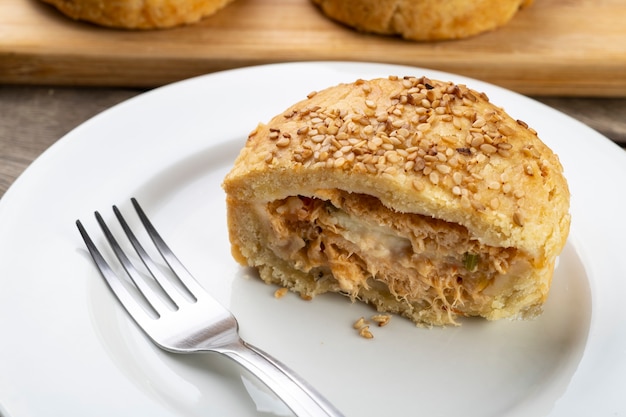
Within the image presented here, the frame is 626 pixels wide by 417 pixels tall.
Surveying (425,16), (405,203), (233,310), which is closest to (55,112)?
(233,310)

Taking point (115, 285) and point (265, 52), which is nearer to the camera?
point (115, 285)

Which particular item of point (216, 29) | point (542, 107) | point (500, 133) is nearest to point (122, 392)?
point (500, 133)

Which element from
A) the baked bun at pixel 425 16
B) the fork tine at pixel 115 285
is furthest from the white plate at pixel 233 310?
the baked bun at pixel 425 16

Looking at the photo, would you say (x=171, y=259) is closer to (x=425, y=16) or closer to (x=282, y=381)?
(x=282, y=381)

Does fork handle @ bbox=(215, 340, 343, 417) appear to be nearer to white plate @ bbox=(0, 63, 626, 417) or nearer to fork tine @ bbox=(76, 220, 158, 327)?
white plate @ bbox=(0, 63, 626, 417)

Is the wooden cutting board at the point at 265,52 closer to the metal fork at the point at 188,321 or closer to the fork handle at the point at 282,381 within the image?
the metal fork at the point at 188,321
